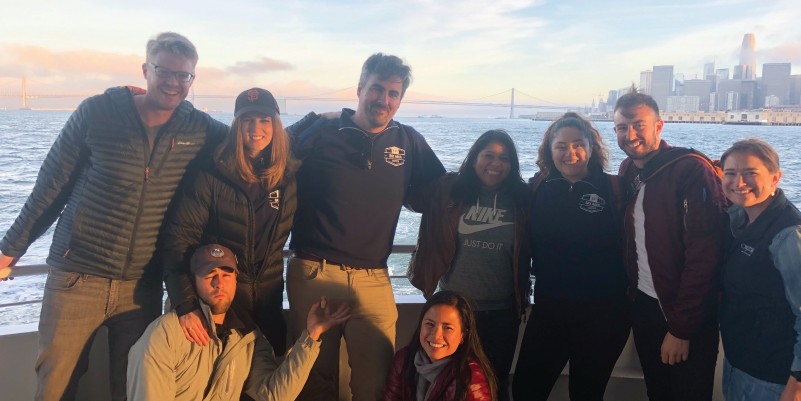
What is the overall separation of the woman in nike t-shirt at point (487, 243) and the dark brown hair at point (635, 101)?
51 centimetres

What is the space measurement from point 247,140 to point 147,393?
3.40ft

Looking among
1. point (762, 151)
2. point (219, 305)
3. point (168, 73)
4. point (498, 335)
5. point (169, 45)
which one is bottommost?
point (498, 335)

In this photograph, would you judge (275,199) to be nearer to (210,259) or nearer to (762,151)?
(210,259)

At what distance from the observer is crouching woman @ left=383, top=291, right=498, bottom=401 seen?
77.9 inches

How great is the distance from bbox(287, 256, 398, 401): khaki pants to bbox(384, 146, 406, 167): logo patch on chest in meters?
0.53

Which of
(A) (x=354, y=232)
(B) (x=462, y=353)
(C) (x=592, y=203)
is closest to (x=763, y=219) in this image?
(C) (x=592, y=203)

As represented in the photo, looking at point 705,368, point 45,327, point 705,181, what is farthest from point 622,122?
point 45,327

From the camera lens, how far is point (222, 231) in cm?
212

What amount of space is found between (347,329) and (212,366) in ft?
1.91

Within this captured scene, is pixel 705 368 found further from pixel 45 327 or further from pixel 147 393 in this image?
pixel 45 327

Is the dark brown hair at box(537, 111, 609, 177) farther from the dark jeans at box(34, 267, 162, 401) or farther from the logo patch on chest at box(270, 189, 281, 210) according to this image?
the dark jeans at box(34, 267, 162, 401)

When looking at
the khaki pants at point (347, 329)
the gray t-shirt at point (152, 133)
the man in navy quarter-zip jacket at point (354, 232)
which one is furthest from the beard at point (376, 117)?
the gray t-shirt at point (152, 133)

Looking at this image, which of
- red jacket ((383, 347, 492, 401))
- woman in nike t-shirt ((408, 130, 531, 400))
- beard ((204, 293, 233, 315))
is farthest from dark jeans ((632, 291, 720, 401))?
beard ((204, 293, 233, 315))

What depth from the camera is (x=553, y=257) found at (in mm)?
2207
